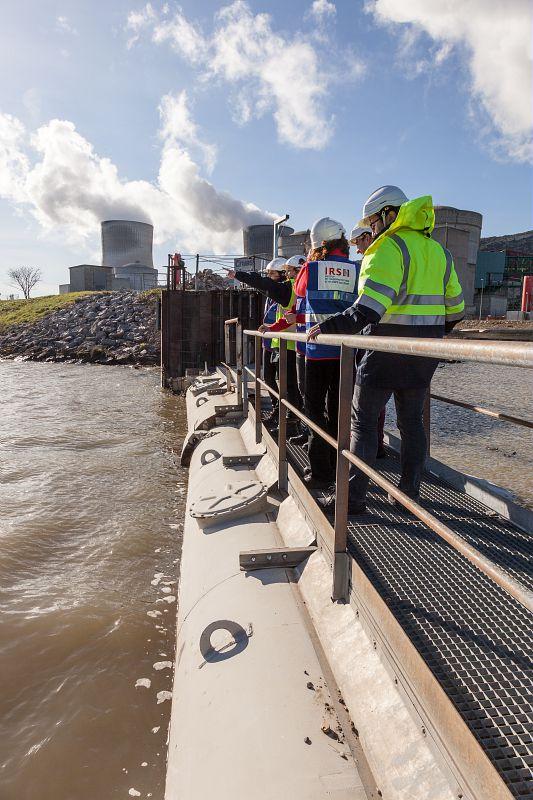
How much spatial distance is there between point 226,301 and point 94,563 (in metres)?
11.7

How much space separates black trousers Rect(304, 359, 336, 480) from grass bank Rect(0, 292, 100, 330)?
36.7m

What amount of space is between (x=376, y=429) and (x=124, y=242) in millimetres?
62382

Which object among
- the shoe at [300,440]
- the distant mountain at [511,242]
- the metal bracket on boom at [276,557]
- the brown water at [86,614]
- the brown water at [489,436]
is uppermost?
the distant mountain at [511,242]

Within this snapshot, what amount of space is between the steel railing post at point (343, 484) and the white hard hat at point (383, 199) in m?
1.05

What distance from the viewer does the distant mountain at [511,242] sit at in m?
60.2

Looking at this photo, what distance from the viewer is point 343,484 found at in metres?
2.28

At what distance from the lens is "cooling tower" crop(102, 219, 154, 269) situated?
196 ft

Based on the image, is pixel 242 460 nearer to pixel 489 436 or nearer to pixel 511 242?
pixel 489 436

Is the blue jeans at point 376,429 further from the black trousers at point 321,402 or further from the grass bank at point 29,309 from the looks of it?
the grass bank at point 29,309

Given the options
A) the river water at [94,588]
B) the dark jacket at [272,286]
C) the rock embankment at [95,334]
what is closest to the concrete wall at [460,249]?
the rock embankment at [95,334]

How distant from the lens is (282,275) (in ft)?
21.1

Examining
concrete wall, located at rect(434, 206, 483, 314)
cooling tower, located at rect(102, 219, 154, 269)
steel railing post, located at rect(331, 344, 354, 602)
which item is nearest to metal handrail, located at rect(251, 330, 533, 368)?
steel railing post, located at rect(331, 344, 354, 602)

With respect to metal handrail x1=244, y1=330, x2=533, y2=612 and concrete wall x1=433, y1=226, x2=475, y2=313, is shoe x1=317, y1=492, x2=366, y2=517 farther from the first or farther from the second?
concrete wall x1=433, y1=226, x2=475, y2=313

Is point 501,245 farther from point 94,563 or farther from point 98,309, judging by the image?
point 94,563
